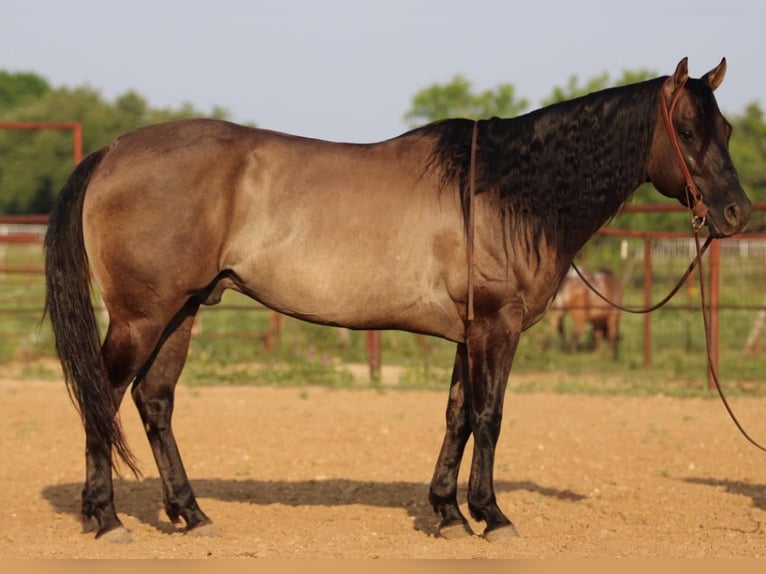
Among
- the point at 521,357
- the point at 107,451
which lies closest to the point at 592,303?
the point at 521,357

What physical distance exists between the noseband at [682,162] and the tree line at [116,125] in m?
8.71

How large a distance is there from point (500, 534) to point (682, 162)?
77.8 inches

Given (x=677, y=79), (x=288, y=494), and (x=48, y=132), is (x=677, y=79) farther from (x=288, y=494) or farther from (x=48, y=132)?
(x=48, y=132)

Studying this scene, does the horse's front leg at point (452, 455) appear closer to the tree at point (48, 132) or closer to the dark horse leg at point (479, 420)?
the dark horse leg at point (479, 420)

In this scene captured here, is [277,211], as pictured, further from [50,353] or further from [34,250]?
[34,250]

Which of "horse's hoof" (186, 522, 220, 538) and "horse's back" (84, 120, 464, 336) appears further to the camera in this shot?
"horse's hoof" (186, 522, 220, 538)

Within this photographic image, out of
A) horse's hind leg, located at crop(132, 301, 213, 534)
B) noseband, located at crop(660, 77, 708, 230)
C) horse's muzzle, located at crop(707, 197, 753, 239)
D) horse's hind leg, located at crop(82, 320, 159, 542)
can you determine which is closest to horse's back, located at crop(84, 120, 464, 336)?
horse's hind leg, located at crop(82, 320, 159, 542)

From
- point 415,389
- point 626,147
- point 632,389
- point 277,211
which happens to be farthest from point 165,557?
point 632,389

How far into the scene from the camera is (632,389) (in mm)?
10883

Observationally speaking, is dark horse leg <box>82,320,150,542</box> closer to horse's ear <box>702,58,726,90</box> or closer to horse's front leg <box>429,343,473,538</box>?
horse's front leg <box>429,343,473,538</box>

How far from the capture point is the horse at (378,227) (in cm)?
492

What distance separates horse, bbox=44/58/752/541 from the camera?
4.92 meters

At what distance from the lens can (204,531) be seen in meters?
5.27

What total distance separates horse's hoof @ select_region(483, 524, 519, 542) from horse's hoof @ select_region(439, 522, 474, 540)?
0.55ft
